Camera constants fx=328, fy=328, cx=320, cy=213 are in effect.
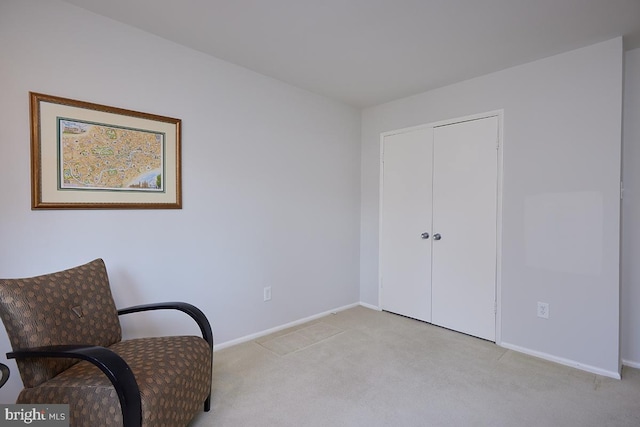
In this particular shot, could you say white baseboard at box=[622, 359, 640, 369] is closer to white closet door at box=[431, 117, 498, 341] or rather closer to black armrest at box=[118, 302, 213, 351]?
white closet door at box=[431, 117, 498, 341]

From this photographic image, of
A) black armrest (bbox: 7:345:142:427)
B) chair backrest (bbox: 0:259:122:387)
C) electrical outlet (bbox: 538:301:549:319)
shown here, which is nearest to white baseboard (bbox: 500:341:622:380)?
electrical outlet (bbox: 538:301:549:319)

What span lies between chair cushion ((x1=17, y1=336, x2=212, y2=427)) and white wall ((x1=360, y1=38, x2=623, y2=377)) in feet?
8.41

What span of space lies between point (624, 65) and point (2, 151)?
13.8 feet

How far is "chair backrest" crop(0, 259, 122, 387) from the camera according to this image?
1.46 metres

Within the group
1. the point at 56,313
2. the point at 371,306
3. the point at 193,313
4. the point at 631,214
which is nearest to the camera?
the point at 56,313

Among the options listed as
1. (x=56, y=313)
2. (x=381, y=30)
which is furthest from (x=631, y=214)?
(x=56, y=313)

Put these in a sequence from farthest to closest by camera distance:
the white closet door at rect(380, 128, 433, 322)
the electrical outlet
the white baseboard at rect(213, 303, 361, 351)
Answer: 1. the white closet door at rect(380, 128, 433, 322)
2. the white baseboard at rect(213, 303, 361, 351)
3. the electrical outlet

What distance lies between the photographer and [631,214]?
2514mm

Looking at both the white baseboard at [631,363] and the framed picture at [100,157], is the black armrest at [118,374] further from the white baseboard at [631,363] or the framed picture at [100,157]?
the white baseboard at [631,363]

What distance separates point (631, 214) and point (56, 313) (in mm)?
3807

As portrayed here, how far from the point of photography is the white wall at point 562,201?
236 centimetres

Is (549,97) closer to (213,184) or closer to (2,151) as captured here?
(213,184)

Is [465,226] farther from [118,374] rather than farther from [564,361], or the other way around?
[118,374]

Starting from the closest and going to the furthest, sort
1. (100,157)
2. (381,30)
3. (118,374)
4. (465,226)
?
(118,374)
(100,157)
(381,30)
(465,226)
